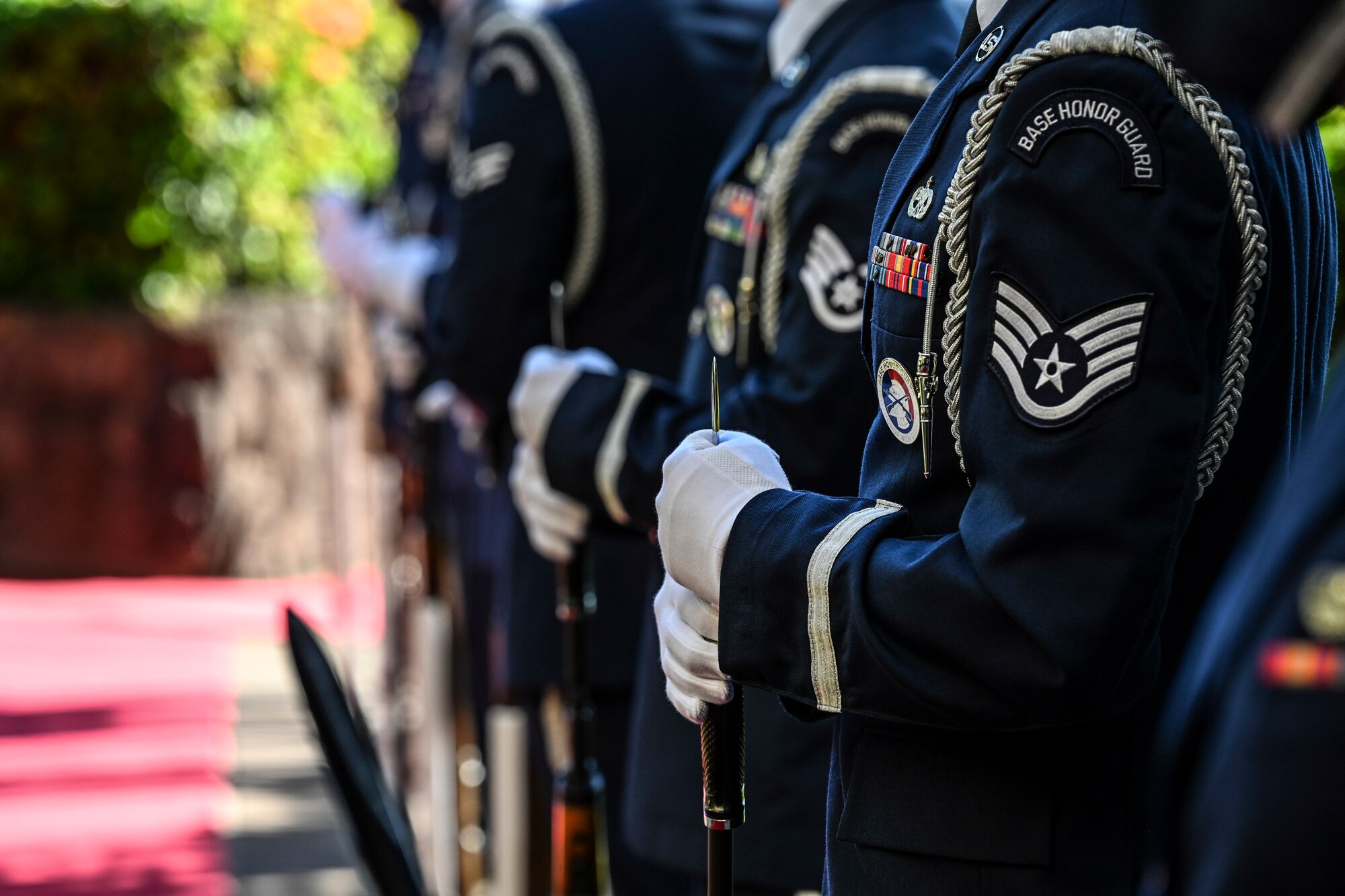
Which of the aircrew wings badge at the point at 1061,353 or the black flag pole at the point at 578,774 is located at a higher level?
the aircrew wings badge at the point at 1061,353

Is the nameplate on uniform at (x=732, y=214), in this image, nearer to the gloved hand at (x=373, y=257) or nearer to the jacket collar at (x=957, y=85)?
the jacket collar at (x=957, y=85)

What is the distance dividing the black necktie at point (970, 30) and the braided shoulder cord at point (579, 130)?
1.36m

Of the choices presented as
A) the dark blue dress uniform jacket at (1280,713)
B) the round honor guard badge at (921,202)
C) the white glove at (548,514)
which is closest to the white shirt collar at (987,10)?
the round honor guard badge at (921,202)

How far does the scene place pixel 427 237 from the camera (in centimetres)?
435

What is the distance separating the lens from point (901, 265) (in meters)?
1.43

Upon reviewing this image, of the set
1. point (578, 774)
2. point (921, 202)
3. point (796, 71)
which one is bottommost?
point (578, 774)

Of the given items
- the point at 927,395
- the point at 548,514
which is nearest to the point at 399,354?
the point at 548,514

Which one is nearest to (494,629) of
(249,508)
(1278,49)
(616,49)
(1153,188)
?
(616,49)

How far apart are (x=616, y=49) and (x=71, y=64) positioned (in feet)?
20.4

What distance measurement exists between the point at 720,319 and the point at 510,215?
2.80 ft

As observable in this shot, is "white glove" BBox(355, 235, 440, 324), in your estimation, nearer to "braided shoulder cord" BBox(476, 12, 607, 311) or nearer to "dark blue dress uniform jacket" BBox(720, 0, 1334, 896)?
"braided shoulder cord" BBox(476, 12, 607, 311)

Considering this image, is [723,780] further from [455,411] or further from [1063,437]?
[455,411]

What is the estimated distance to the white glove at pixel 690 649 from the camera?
1489 mm

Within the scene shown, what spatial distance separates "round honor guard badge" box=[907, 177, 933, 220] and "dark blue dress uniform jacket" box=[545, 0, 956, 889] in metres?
0.43
